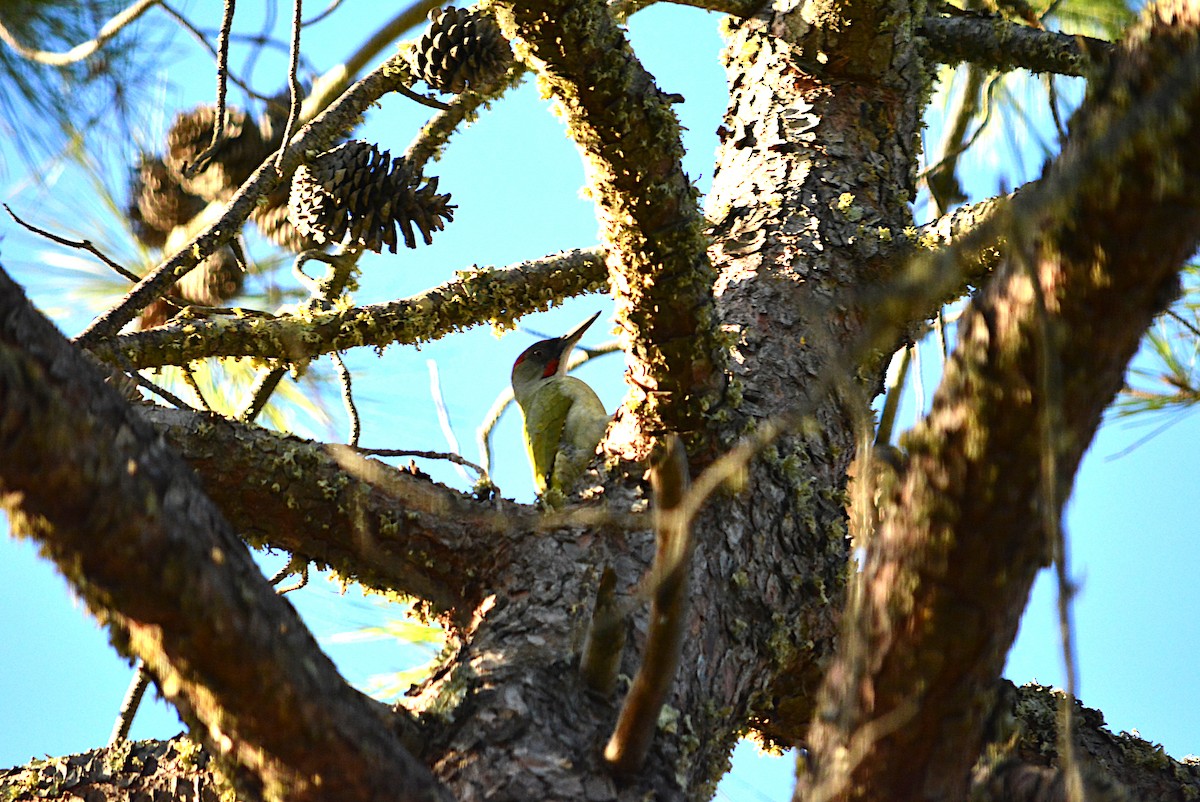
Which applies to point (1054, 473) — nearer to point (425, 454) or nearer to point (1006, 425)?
point (1006, 425)

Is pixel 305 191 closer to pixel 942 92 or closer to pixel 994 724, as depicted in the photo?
pixel 994 724

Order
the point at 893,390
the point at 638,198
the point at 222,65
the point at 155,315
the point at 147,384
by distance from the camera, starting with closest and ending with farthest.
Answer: the point at 638,198, the point at 147,384, the point at 222,65, the point at 893,390, the point at 155,315

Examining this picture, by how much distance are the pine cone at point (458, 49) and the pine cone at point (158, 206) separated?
1.56m

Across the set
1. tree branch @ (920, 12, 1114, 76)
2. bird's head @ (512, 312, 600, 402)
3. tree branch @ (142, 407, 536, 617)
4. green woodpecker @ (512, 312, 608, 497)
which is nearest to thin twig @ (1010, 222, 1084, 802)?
tree branch @ (142, 407, 536, 617)

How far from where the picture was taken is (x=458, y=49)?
113 inches

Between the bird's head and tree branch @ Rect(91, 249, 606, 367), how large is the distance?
6.76 feet

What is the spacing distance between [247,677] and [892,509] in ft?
2.37

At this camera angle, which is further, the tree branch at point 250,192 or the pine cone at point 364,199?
the pine cone at point 364,199

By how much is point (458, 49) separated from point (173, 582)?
2.04m

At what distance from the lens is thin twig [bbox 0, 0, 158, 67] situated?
8.05ft

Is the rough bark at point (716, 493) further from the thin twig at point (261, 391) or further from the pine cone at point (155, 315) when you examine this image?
the pine cone at point (155, 315)

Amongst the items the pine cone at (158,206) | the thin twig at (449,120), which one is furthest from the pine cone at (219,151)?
the thin twig at (449,120)

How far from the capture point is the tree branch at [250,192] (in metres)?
2.29

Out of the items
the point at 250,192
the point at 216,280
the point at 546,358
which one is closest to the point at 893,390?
the point at 250,192
